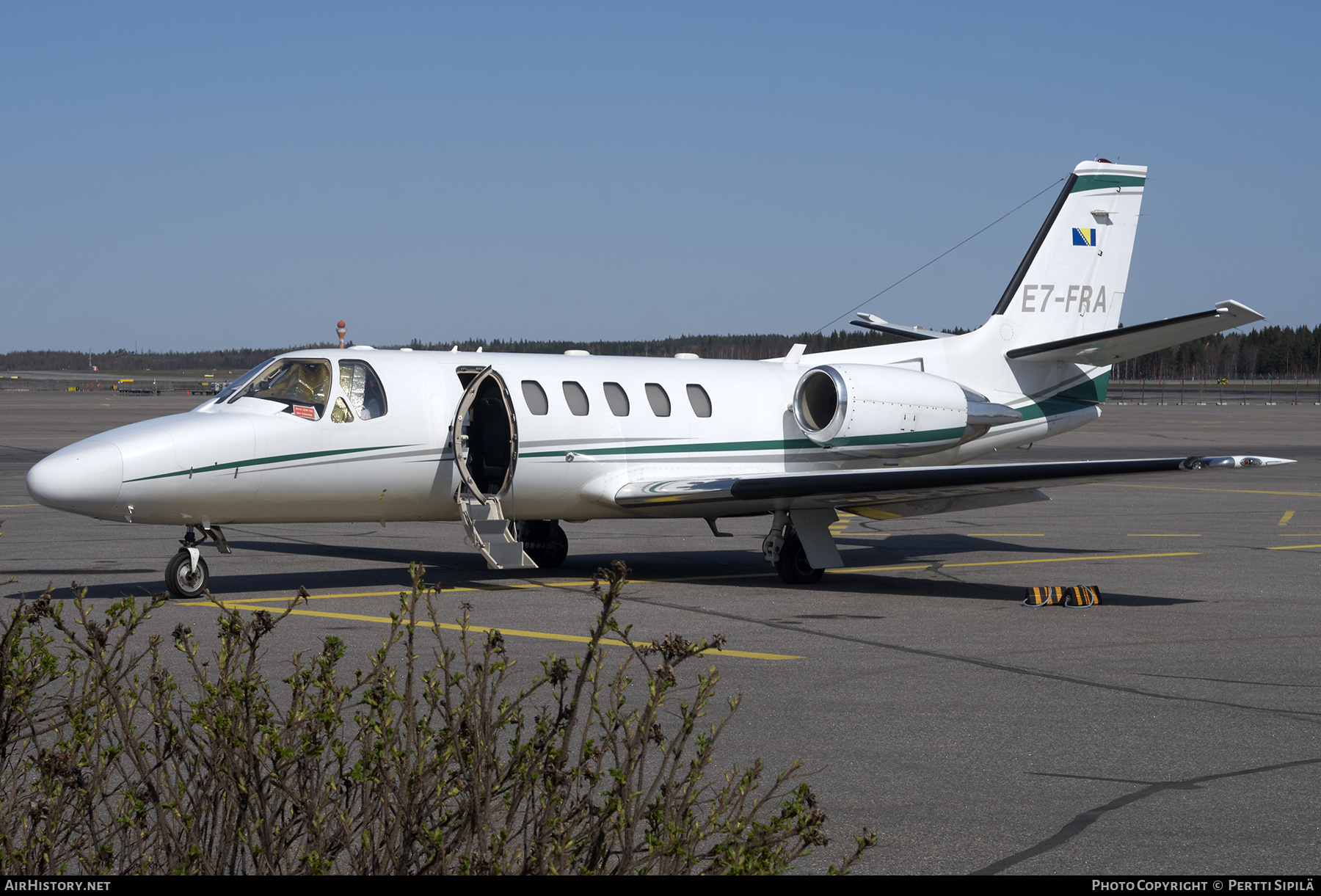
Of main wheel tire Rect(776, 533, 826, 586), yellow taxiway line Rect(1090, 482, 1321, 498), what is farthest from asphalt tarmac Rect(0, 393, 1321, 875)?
yellow taxiway line Rect(1090, 482, 1321, 498)

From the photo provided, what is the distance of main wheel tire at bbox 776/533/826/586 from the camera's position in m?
13.6

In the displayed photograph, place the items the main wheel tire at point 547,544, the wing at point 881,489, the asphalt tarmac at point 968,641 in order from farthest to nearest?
the main wheel tire at point 547,544 < the wing at point 881,489 < the asphalt tarmac at point 968,641

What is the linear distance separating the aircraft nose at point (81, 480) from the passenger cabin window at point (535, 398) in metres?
4.04

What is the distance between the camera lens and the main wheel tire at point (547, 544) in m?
14.9

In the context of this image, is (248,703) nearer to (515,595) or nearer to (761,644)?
(761,644)

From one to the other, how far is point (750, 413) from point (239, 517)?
5.94m

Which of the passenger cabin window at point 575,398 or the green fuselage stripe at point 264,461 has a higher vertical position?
the passenger cabin window at point 575,398

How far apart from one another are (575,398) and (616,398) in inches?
22.4

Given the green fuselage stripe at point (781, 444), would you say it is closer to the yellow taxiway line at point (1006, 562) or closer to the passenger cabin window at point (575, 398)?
the passenger cabin window at point (575, 398)

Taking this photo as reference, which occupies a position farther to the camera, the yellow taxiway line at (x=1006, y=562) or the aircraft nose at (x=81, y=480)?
the yellow taxiway line at (x=1006, y=562)

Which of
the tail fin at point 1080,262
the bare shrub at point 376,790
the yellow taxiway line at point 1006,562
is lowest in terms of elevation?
the yellow taxiway line at point 1006,562

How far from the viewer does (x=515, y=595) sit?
40.7 feet

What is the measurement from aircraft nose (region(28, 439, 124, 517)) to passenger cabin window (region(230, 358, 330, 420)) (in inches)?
58.4

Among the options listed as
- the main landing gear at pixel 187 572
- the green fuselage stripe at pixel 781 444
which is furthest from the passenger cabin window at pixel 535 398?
the main landing gear at pixel 187 572
